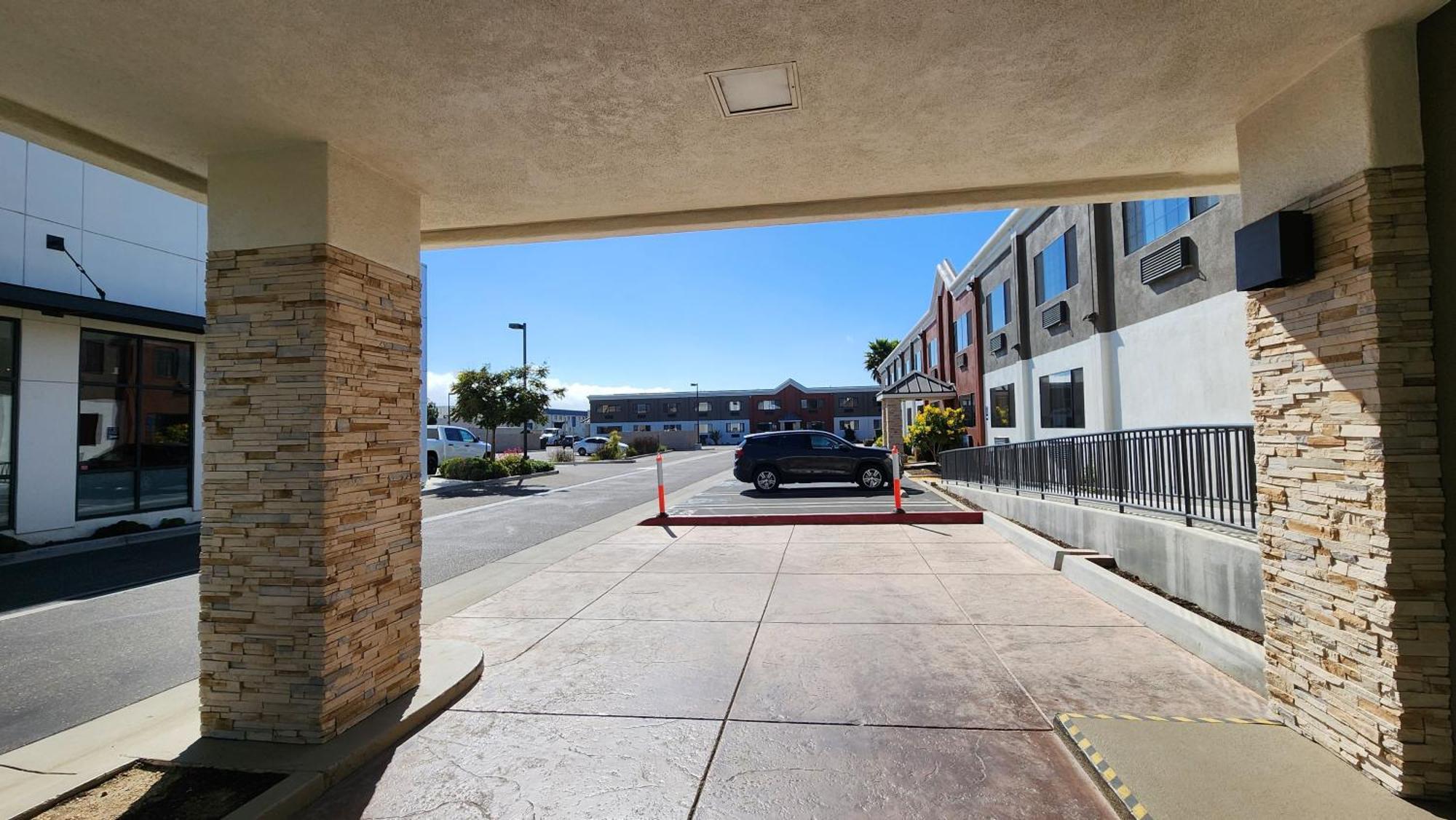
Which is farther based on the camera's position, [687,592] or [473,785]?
[687,592]

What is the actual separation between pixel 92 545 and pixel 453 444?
15596 mm

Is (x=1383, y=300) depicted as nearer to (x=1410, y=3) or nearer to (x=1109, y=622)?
(x=1410, y=3)

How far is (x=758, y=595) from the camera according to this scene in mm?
7102

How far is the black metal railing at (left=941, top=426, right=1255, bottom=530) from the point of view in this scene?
18.7 ft

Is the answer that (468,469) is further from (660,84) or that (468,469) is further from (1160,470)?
(660,84)

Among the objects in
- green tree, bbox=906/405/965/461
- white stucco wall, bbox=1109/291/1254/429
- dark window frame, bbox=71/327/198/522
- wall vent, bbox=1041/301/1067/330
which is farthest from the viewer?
green tree, bbox=906/405/965/461

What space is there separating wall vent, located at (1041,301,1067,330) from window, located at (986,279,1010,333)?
3.23 metres

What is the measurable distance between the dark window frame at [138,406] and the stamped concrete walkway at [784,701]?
36.4 feet

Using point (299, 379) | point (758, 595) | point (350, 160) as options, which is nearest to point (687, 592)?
point (758, 595)

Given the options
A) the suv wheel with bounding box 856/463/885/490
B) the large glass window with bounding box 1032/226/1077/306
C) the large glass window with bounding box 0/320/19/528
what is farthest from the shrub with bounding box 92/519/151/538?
the large glass window with bounding box 1032/226/1077/306

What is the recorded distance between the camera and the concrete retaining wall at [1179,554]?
5027mm

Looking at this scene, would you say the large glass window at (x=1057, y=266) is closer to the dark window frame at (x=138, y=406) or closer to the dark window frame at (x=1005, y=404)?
the dark window frame at (x=1005, y=404)

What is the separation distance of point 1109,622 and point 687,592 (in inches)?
159

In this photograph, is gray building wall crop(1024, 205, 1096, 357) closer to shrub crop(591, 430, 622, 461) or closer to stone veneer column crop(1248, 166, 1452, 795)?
stone veneer column crop(1248, 166, 1452, 795)
